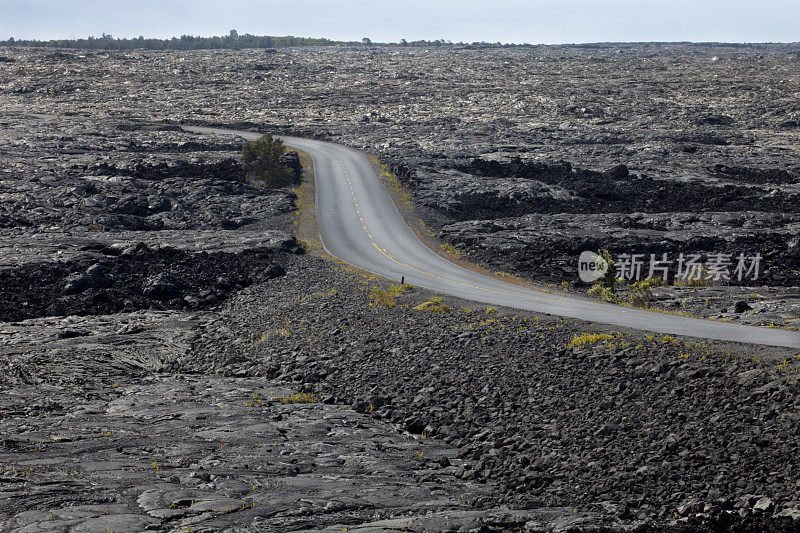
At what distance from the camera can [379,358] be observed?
2366cm

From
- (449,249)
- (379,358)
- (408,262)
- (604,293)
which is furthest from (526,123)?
(379,358)

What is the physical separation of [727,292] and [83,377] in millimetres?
29105

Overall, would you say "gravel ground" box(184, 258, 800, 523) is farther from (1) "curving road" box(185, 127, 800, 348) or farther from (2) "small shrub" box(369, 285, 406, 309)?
(1) "curving road" box(185, 127, 800, 348)

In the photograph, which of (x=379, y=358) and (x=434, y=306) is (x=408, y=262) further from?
(x=379, y=358)

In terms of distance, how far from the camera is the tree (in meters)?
54.7

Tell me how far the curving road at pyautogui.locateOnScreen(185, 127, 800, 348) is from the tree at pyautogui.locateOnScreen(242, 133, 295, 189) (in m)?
3.22

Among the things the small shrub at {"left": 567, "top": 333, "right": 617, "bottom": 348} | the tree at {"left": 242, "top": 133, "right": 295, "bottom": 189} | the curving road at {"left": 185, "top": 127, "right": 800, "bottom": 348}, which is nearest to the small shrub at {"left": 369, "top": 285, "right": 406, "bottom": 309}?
the curving road at {"left": 185, "top": 127, "right": 800, "bottom": 348}

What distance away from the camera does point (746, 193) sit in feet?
171

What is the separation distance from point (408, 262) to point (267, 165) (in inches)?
916

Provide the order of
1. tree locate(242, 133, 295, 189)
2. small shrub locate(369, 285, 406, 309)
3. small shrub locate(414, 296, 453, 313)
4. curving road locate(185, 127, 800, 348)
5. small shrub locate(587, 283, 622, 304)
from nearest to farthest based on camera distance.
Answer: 1. curving road locate(185, 127, 800, 348)
2. small shrub locate(414, 296, 453, 313)
3. small shrub locate(369, 285, 406, 309)
4. small shrub locate(587, 283, 622, 304)
5. tree locate(242, 133, 295, 189)

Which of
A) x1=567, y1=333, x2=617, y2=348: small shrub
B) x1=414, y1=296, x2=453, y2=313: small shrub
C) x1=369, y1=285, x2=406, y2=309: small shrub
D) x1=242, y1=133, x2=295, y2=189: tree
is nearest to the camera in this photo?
x1=567, y1=333, x2=617, y2=348: small shrub

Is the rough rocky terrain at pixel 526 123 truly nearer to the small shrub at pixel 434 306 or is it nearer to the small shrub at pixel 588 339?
the small shrub at pixel 588 339

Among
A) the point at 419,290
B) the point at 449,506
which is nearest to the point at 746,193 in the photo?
the point at 419,290

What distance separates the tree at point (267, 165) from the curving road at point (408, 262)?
322cm
